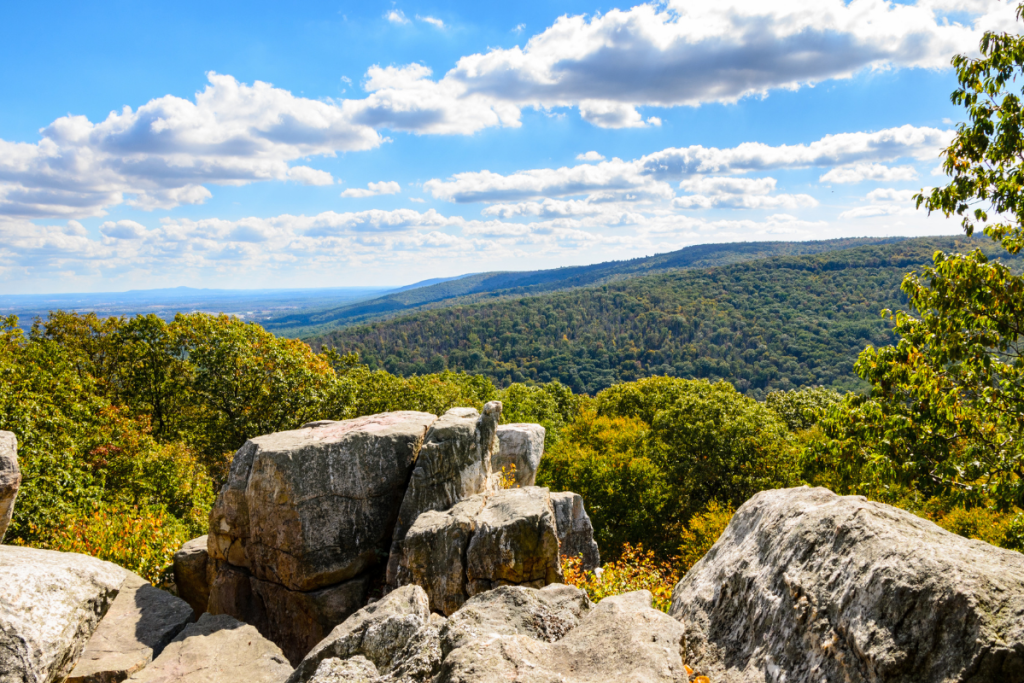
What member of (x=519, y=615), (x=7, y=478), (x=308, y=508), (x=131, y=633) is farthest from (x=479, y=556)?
(x=7, y=478)

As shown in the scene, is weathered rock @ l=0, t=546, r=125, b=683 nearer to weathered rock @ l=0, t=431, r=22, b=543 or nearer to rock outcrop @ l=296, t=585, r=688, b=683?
weathered rock @ l=0, t=431, r=22, b=543

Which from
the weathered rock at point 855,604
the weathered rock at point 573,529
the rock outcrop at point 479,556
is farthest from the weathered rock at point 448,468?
the weathered rock at point 855,604

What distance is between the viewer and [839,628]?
680 centimetres

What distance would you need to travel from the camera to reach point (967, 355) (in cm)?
1209

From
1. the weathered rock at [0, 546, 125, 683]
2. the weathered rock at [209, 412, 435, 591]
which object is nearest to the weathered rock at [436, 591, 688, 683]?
the weathered rock at [0, 546, 125, 683]

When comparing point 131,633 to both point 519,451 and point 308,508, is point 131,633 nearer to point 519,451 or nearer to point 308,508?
point 308,508

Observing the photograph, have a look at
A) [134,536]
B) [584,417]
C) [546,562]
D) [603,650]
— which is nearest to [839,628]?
[603,650]

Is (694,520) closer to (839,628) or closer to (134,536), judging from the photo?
(839,628)

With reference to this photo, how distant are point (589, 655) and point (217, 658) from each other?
Result: 913 centimetres

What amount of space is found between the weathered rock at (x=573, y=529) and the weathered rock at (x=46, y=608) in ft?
45.7

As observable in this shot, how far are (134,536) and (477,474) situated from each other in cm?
1183

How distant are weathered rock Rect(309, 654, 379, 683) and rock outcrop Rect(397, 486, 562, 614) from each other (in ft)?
19.2

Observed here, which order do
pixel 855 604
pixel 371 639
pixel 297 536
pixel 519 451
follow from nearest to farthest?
1. pixel 855 604
2. pixel 371 639
3. pixel 297 536
4. pixel 519 451

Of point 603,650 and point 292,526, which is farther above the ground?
point 603,650
